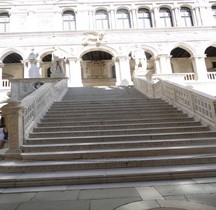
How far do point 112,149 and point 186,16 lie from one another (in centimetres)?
2332

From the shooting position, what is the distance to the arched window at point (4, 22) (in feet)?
76.4

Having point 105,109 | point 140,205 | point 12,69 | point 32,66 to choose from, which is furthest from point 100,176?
point 12,69

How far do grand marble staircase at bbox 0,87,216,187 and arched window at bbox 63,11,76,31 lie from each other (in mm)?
16729

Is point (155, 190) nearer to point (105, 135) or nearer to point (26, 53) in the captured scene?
point (105, 135)

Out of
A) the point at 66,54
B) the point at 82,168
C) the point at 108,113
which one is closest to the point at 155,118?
the point at 108,113

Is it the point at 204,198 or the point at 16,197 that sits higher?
the point at 16,197

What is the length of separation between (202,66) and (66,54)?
13724 mm

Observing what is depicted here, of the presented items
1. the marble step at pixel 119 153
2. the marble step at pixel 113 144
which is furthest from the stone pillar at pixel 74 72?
the marble step at pixel 119 153

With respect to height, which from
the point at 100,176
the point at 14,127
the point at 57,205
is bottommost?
the point at 57,205

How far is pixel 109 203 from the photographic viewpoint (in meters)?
3.62

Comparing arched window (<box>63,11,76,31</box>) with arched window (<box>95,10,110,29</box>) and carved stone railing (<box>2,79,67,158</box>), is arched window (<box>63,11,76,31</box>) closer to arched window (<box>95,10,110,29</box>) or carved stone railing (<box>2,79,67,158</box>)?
arched window (<box>95,10,110,29</box>)

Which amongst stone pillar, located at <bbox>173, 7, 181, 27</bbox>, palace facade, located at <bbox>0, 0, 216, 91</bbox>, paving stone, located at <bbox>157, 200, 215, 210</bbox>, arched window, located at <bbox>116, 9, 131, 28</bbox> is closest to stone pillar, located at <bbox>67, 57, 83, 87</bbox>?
palace facade, located at <bbox>0, 0, 216, 91</bbox>

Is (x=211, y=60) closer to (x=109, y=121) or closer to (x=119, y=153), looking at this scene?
(x=109, y=121)

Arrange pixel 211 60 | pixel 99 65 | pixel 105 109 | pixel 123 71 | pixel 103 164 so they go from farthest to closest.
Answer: pixel 211 60 < pixel 99 65 < pixel 123 71 < pixel 105 109 < pixel 103 164
